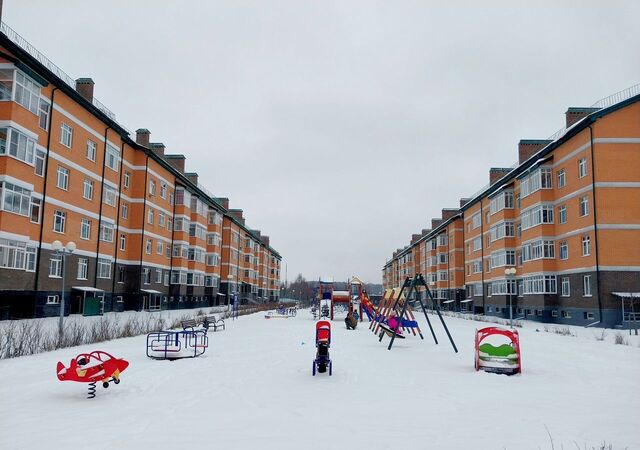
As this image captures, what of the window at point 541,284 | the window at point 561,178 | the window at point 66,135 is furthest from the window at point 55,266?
the window at point 561,178

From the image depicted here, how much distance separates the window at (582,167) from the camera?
95.3ft

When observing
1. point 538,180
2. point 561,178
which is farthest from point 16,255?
point 561,178

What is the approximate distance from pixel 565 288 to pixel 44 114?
32936 mm

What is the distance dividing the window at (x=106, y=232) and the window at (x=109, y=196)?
5.31 ft

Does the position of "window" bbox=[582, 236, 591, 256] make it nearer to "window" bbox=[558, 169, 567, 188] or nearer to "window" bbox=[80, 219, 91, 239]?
"window" bbox=[558, 169, 567, 188]

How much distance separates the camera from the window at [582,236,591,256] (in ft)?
93.9

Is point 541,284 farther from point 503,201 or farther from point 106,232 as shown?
point 106,232

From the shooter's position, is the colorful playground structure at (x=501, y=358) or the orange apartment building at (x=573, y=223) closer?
the colorful playground structure at (x=501, y=358)

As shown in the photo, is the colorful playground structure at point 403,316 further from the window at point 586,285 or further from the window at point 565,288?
the window at point 565,288

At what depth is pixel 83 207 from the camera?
104 feet

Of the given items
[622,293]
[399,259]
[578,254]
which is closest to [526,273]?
[578,254]

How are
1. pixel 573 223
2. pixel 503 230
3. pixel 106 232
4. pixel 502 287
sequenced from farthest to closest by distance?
pixel 502 287, pixel 503 230, pixel 106 232, pixel 573 223

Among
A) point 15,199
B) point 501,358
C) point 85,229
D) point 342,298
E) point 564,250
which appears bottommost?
point 501,358

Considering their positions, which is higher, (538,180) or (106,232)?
(538,180)
